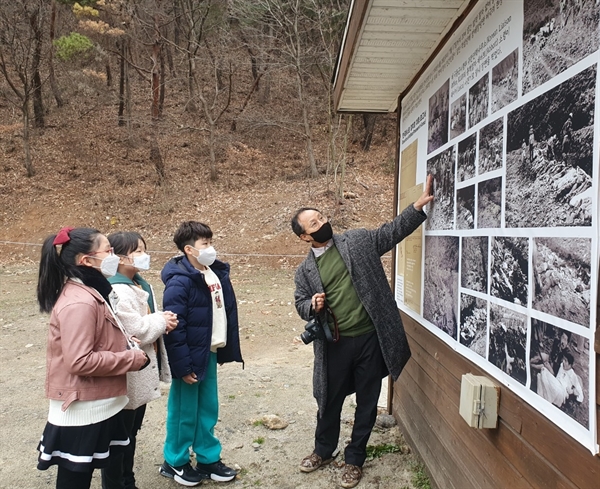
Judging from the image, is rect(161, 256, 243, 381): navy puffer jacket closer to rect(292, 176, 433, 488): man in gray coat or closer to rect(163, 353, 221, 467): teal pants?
rect(163, 353, 221, 467): teal pants

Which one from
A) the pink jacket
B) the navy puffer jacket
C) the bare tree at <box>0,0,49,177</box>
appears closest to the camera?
the pink jacket

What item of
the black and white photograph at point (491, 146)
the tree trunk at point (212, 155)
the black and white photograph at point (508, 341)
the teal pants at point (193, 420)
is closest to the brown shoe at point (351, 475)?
the teal pants at point (193, 420)

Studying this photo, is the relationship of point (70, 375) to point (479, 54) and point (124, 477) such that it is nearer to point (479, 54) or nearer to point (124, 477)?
point (124, 477)

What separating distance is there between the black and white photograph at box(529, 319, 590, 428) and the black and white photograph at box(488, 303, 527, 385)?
0.07m

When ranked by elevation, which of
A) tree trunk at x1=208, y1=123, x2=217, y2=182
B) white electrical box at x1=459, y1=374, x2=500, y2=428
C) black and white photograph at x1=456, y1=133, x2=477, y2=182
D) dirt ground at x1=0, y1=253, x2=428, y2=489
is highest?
tree trunk at x1=208, y1=123, x2=217, y2=182

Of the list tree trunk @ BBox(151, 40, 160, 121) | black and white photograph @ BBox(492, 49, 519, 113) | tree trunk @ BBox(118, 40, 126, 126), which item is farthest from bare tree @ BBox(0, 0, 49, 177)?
black and white photograph @ BBox(492, 49, 519, 113)

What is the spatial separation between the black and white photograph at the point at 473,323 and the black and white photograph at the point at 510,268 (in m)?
0.18

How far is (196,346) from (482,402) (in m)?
1.85

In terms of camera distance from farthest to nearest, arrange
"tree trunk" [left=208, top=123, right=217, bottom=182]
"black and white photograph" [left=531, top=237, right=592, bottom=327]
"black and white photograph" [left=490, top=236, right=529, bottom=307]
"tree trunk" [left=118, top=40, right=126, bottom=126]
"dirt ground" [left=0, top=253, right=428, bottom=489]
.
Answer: "tree trunk" [left=118, top=40, right=126, bottom=126]
"tree trunk" [left=208, top=123, right=217, bottom=182]
"dirt ground" [left=0, top=253, right=428, bottom=489]
"black and white photograph" [left=490, top=236, right=529, bottom=307]
"black and white photograph" [left=531, top=237, right=592, bottom=327]

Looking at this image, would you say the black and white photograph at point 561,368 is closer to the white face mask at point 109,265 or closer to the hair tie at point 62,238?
the white face mask at point 109,265

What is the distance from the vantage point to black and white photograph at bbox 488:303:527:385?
6.40 feet

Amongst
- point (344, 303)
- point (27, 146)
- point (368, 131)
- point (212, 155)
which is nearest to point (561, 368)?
point (344, 303)

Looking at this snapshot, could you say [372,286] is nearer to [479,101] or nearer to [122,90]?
[479,101]

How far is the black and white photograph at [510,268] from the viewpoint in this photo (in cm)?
193
